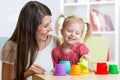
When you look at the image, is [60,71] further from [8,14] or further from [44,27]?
[8,14]

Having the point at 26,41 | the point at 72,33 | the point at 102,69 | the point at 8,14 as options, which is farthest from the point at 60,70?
the point at 8,14

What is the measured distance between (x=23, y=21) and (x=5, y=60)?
0.85 ft

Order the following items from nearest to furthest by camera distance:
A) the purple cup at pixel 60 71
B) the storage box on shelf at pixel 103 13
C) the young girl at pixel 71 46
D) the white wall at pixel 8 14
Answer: the purple cup at pixel 60 71 → the young girl at pixel 71 46 → the white wall at pixel 8 14 → the storage box on shelf at pixel 103 13

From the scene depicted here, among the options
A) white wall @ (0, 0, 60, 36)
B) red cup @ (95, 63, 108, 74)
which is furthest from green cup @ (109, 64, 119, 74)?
white wall @ (0, 0, 60, 36)

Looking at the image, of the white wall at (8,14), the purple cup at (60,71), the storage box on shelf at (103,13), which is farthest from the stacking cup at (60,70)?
the storage box on shelf at (103,13)

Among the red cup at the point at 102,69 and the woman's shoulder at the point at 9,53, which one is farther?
the woman's shoulder at the point at 9,53

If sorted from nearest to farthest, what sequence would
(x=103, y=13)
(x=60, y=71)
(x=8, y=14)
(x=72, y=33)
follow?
1. (x=60, y=71)
2. (x=72, y=33)
3. (x=8, y=14)
4. (x=103, y=13)

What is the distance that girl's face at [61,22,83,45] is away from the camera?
184 cm

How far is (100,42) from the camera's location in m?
2.18

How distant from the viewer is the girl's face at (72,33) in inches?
72.3

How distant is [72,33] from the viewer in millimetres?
1839

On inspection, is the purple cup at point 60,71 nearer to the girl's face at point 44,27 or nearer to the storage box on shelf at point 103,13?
the girl's face at point 44,27

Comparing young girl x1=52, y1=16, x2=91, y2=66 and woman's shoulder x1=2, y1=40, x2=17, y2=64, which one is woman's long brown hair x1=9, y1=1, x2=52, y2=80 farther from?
young girl x1=52, y1=16, x2=91, y2=66

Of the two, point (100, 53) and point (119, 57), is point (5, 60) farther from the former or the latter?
point (119, 57)
